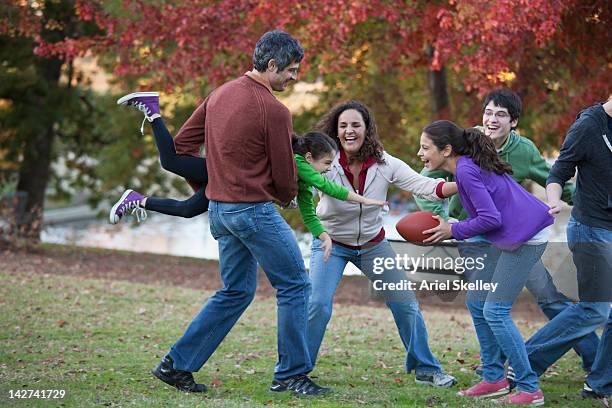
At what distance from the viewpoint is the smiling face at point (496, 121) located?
6.33 metres

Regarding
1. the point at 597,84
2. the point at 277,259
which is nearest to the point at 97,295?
the point at 277,259

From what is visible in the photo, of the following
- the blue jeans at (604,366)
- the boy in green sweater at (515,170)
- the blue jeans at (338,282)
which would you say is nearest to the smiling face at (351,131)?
the boy in green sweater at (515,170)

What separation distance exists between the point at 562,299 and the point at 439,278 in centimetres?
97

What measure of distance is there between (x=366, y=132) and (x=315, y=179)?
2.42ft

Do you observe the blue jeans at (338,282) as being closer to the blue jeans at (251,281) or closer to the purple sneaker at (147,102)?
the blue jeans at (251,281)

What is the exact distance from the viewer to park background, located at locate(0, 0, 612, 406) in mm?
7133

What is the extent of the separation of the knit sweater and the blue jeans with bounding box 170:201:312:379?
0.12 meters

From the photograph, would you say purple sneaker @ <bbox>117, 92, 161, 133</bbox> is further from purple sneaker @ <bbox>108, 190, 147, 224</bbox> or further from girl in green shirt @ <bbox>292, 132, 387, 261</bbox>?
girl in green shirt @ <bbox>292, 132, 387, 261</bbox>

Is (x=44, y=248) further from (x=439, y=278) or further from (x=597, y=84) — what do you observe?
(x=439, y=278)

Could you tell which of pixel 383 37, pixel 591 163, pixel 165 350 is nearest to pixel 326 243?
pixel 591 163

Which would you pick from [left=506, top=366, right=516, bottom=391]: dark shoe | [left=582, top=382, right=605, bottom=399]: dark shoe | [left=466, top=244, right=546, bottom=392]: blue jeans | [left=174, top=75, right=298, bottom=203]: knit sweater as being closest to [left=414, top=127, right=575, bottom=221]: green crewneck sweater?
[left=466, top=244, right=546, bottom=392]: blue jeans

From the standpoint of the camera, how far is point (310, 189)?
234 inches

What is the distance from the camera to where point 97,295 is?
10.7m

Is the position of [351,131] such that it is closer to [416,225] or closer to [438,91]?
[416,225]
